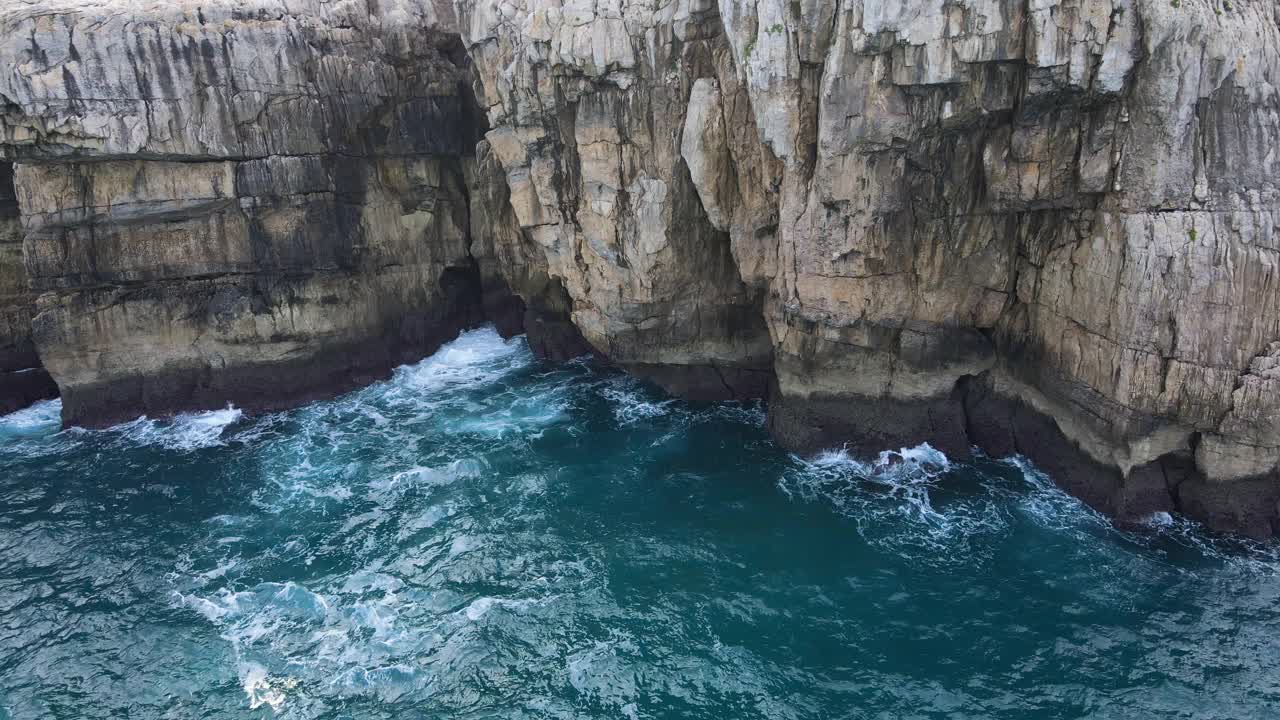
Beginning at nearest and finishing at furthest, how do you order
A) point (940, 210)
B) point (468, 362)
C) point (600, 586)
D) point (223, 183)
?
1. point (600, 586)
2. point (940, 210)
3. point (223, 183)
4. point (468, 362)

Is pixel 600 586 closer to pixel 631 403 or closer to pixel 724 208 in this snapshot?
pixel 631 403

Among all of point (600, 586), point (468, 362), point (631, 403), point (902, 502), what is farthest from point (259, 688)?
point (468, 362)

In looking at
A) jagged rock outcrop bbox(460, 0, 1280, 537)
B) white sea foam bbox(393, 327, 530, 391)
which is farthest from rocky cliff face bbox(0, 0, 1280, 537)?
white sea foam bbox(393, 327, 530, 391)

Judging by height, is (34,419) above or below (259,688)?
above

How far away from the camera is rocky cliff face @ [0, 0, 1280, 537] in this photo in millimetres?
23906

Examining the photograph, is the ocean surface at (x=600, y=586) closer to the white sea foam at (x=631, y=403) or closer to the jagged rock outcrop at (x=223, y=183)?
the white sea foam at (x=631, y=403)

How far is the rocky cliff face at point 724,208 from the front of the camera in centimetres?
2391

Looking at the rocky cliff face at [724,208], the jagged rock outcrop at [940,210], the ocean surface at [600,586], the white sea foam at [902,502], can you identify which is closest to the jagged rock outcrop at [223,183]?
the rocky cliff face at [724,208]

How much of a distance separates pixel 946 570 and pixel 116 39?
37.3 meters

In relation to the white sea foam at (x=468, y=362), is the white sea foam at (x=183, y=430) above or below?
below

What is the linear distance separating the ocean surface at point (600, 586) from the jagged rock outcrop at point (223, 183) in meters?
5.21

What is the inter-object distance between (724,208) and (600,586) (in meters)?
15.2

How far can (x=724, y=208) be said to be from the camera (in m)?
32.0

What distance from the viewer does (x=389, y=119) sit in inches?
1576
